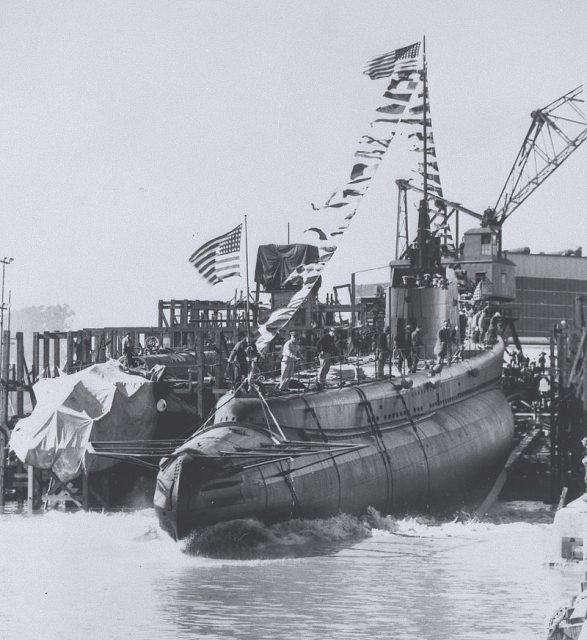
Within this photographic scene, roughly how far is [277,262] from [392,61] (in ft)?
77.1

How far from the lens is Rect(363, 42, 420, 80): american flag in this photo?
42.3m

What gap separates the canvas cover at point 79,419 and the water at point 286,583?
416cm

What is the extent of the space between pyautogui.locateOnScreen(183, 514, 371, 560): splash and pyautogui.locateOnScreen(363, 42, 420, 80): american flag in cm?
1975

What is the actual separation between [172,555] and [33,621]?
21.5 ft

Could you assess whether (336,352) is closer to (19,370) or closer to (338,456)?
(338,456)

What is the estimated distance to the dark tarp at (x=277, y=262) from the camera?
64000 mm

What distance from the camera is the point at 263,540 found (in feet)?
89.8

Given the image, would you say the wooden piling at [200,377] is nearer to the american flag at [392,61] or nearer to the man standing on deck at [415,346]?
the man standing on deck at [415,346]

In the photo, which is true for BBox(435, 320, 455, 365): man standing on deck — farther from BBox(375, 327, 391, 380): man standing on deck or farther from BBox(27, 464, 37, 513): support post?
BBox(27, 464, 37, 513): support post

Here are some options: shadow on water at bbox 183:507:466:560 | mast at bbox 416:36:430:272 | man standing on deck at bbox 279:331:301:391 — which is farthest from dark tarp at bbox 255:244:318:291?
shadow on water at bbox 183:507:466:560

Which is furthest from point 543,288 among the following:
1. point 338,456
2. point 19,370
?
point 338,456

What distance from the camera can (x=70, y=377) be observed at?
124ft

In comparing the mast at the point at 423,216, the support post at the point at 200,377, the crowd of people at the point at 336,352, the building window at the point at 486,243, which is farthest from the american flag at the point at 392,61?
the building window at the point at 486,243

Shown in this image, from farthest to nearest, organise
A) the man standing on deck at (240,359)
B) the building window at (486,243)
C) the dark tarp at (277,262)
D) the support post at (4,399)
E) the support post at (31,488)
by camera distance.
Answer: the building window at (486,243), the dark tarp at (277,262), the support post at (4,399), the support post at (31,488), the man standing on deck at (240,359)
